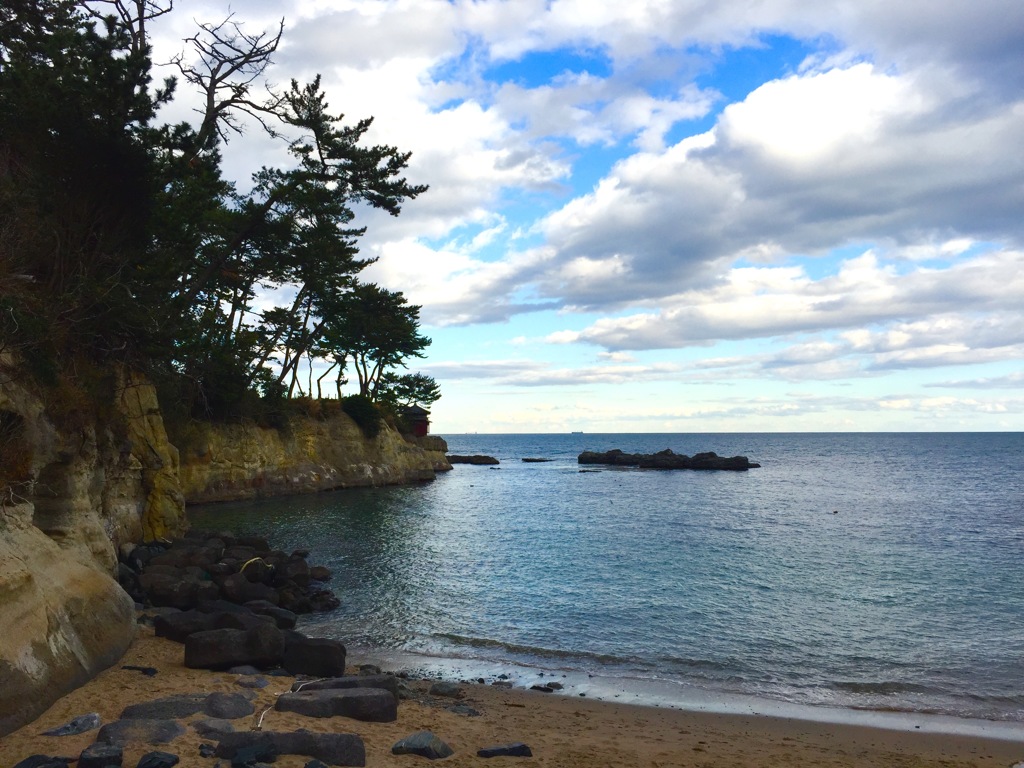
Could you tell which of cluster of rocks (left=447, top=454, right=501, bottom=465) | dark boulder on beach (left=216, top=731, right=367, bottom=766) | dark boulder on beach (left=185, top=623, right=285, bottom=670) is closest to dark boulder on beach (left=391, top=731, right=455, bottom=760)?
dark boulder on beach (left=216, top=731, right=367, bottom=766)

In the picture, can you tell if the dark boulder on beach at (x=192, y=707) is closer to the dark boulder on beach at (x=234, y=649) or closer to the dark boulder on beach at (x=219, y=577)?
the dark boulder on beach at (x=234, y=649)

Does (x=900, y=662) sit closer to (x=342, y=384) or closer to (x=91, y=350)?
(x=91, y=350)

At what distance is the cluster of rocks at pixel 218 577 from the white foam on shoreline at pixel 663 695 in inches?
142

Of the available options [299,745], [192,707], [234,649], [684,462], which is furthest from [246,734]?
[684,462]

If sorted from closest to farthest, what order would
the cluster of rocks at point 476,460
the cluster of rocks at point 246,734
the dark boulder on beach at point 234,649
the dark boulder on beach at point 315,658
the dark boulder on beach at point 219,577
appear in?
the cluster of rocks at point 246,734
the dark boulder on beach at point 234,649
the dark boulder on beach at point 315,658
the dark boulder on beach at point 219,577
the cluster of rocks at point 476,460

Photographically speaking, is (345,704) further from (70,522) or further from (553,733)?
(70,522)

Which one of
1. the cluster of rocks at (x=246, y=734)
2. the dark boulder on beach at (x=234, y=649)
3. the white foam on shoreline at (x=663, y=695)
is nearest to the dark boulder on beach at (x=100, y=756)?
the cluster of rocks at (x=246, y=734)

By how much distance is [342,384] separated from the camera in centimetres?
5791

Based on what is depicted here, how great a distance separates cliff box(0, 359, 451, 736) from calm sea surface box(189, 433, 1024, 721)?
4823mm

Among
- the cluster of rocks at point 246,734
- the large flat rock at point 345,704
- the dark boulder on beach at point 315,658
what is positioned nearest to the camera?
the cluster of rocks at point 246,734

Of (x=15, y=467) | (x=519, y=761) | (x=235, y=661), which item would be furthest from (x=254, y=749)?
(x=15, y=467)

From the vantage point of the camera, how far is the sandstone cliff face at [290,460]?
38.9m

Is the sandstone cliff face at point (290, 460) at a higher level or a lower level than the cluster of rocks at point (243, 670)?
higher

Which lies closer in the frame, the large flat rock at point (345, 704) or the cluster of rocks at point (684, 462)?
the large flat rock at point (345, 704)
